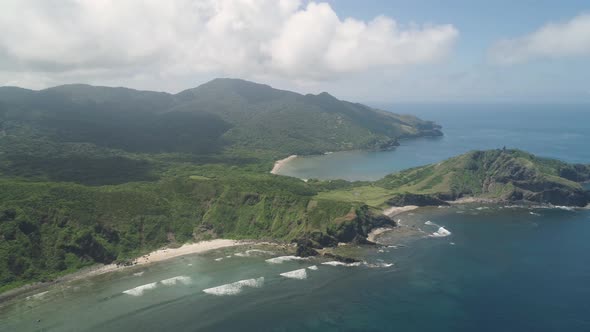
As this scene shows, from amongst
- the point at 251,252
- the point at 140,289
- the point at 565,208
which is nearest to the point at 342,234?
the point at 251,252

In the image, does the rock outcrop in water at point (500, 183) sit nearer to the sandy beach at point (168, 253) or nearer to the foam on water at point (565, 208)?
the foam on water at point (565, 208)

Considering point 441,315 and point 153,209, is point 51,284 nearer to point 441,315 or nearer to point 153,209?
point 153,209

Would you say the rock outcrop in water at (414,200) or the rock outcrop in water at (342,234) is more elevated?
the rock outcrop in water at (414,200)

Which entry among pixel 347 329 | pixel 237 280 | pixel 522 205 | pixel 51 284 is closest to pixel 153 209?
pixel 51 284

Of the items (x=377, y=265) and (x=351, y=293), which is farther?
(x=377, y=265)

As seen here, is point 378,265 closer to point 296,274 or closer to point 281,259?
point 296,274

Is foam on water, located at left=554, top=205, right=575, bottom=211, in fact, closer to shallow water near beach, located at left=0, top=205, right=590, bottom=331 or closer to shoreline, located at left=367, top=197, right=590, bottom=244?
shoreline, located at left=367, top=197, right=590, bottom=244

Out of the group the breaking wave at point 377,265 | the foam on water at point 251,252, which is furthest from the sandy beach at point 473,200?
the foam on water at point 251,252
